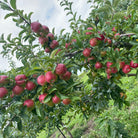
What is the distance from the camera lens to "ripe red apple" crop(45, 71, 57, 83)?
858 millimetres

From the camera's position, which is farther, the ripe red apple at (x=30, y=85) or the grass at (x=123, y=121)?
the grass at (x=123, y=121)

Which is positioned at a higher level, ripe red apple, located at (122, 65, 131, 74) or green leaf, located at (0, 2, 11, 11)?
green leaf, located at (0, 2, 11, 11)

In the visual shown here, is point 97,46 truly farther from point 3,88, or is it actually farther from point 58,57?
point 3,88

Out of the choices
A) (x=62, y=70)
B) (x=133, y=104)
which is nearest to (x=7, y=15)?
(x=62, y=70)

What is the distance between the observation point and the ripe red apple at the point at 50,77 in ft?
2.81

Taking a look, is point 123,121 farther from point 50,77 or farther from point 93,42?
point 50,77

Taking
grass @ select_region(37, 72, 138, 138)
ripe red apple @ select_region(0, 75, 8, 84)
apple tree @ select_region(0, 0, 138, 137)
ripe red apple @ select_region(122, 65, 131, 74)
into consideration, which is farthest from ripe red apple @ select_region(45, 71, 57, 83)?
grass @ select_region(37, 72, 138, 138)

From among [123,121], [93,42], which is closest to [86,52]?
[93,42]

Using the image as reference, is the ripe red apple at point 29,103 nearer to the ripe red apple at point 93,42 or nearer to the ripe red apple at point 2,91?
the ripe red apple at point 2,91

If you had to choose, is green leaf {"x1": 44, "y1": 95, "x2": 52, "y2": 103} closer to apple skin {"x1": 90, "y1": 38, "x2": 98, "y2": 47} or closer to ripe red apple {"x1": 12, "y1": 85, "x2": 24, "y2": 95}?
ripe red apple {"x1": 12, "y1": 85, "x2": 24, "y2": 95}

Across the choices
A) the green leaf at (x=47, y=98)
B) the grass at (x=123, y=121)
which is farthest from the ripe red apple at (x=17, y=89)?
the grass at (x=123, y=121)

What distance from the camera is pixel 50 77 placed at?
2.83 ft

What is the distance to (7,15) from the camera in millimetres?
1216

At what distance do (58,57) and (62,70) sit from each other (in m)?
0.14
